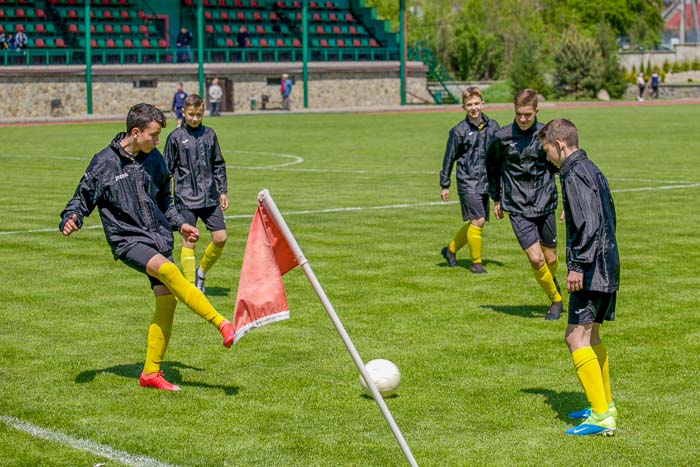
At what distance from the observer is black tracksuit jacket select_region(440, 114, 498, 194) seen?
14273mm

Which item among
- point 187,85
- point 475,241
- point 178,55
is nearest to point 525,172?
point 475,241

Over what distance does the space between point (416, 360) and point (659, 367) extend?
6.37ft

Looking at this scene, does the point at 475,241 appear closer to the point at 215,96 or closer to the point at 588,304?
the point at 588,304

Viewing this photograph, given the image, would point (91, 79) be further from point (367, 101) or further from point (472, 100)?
point (472, 100)

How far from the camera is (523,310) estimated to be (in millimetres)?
12031

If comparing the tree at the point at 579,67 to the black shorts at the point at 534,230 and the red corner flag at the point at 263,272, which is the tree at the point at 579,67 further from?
the red corner flag at the point at 263,272

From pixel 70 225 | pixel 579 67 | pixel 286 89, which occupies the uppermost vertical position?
pixel 579 67

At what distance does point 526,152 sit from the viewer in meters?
11.8

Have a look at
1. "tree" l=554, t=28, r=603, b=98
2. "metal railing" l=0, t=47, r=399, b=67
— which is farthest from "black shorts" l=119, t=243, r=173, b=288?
"tree" l=554, t=28, r=603, b=98

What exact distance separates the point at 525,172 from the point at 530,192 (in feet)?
0.70

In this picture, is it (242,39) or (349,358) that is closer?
(349,358)

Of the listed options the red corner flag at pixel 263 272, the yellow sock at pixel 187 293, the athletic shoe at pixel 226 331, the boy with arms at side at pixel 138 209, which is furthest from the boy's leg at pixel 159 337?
the red corner flag at pixel 263 272

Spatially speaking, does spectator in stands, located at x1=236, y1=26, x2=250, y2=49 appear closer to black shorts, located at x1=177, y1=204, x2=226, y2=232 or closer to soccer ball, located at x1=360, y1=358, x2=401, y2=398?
black shorts, located at x1=177, y1=204, x2=226, y2=232

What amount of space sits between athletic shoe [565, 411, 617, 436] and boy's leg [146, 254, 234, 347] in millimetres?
2575
